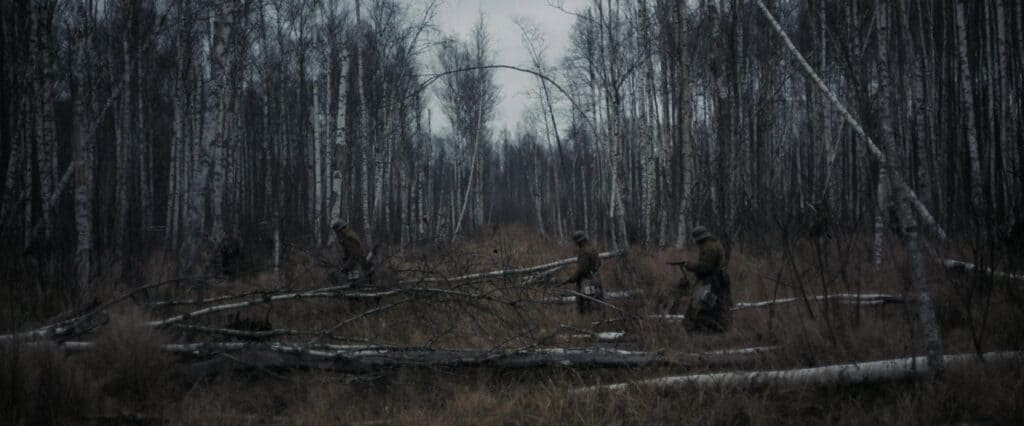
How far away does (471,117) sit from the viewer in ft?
77.9

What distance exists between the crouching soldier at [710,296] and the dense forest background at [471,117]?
0.70 meters

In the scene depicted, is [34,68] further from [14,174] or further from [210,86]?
[210,86]

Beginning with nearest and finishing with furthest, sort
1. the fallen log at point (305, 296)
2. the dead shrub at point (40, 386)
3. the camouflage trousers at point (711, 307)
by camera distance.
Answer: the dead shrub at point (40, 386) < the fallen log at point (305, 296) < the camouflage trousers at point (711, 307)

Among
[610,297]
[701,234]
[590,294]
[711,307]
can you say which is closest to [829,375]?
[711,307]

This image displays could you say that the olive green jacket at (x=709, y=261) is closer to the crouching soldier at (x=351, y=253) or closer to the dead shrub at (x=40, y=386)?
the crouching soldier at (x=351, y=253)

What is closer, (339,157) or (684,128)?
(339,157)

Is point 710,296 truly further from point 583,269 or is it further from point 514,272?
point 514,272

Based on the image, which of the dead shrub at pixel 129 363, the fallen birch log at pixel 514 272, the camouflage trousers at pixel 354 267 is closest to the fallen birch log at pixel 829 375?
the dead shrub at pixel 129 363

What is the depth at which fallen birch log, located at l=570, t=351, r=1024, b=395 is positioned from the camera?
3.48m

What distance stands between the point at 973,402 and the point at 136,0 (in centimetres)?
1079

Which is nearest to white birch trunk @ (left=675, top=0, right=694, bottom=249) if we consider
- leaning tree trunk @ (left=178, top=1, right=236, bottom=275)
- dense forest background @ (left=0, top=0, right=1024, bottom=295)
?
dense forest background @ (left=0, top=0, right=1024, bottom=295)

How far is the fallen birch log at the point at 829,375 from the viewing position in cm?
348

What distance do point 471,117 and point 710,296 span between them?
19640 millimetres

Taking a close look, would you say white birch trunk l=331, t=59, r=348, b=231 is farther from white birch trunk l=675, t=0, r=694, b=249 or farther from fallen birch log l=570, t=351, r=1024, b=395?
fallen birch log l=570, t=351, r=1024, b=395
